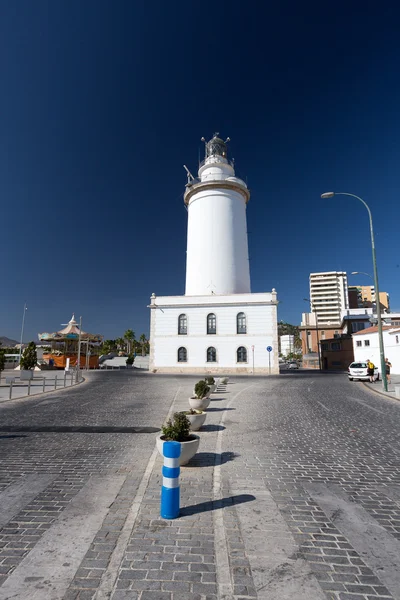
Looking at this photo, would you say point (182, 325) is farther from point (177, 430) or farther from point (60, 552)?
point (60, 552)

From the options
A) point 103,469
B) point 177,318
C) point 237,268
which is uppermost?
point 237,268

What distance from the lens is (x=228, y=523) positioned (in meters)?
4.17

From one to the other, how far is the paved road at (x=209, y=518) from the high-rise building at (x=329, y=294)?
11896 centimetres

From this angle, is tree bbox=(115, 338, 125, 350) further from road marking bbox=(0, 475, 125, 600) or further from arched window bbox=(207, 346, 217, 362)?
road marking bbox=(0, 475, 125, 600)

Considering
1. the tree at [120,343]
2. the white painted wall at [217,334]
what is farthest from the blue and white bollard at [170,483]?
the tree at [120,343]

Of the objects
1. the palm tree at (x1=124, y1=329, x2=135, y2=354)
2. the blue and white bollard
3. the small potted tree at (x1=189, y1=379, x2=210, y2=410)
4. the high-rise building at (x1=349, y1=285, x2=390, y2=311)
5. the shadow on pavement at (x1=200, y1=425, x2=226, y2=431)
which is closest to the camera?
the blue and white bollard

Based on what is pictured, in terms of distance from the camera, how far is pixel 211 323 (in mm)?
35562

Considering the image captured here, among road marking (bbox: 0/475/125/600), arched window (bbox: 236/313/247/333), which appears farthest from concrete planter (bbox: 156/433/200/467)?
arched window (bbox: 236/313/247/333)

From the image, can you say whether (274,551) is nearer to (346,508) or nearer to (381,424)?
(346,508)

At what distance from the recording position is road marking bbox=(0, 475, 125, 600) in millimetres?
2956

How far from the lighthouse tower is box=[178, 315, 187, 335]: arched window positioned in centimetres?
392

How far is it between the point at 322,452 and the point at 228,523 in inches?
156

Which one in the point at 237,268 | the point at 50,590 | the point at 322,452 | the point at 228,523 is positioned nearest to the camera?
the point at 50,590


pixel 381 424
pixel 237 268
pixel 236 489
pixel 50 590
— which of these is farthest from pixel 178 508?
pixel 237 268
